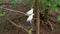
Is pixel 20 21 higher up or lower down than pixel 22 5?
lower down

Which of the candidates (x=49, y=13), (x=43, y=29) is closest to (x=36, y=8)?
(x=43, y=29)

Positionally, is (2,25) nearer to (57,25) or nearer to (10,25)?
(10,25)

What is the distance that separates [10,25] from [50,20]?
2.42ft

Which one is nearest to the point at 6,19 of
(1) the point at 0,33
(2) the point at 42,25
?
(1) the point at 0,33

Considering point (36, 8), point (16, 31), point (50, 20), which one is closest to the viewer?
point (36, 8)

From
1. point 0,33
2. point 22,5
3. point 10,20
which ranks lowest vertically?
point 0,33

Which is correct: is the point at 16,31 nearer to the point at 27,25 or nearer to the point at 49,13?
the point at 27,25

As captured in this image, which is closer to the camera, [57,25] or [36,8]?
[36,8]

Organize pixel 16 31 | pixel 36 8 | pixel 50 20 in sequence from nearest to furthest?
pixel 36 8 → pixel 16 31 → pixel 50 20

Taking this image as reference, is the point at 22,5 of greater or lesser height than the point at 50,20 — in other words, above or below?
above

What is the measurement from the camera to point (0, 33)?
2.83 metres

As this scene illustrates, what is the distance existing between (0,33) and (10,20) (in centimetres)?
28

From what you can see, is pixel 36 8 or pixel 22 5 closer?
pixel 36 8

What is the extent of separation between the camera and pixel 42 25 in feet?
9.63
